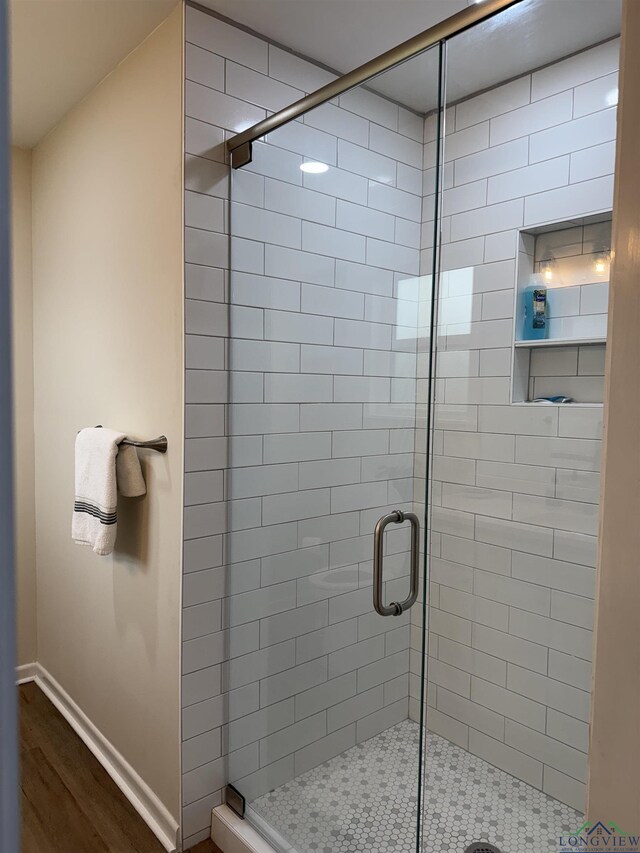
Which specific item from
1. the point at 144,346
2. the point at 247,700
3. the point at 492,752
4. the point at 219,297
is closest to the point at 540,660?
the point at 492,752

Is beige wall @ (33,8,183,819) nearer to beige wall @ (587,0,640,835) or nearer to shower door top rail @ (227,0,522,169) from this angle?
shower door top rail @ (227,0,522,169)

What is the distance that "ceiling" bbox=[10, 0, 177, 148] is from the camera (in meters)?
1.80

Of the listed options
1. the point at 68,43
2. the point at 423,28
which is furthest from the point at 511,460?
the point at 68,43

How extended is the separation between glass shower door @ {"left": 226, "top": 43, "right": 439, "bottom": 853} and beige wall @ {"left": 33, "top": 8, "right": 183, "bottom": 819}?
0.68 ft

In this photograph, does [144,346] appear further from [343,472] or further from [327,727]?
[327,727]

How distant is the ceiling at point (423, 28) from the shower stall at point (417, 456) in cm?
1

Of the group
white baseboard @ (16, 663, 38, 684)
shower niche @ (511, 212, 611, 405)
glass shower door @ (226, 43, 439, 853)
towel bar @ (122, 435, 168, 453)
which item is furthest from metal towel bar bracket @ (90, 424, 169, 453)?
white baseboard @ (16, 663, 38, 684)

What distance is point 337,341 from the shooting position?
185 centimetres

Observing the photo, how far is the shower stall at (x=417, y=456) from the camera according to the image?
1.68 m

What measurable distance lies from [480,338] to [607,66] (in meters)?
0.74

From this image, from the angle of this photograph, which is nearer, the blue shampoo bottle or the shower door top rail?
the shower door top rail

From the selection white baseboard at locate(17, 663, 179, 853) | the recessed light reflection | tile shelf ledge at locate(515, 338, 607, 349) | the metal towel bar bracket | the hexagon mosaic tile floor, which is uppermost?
the recessed light reflection

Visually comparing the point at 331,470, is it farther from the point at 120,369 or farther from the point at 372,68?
the point at 372,68

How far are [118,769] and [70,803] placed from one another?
187mm
